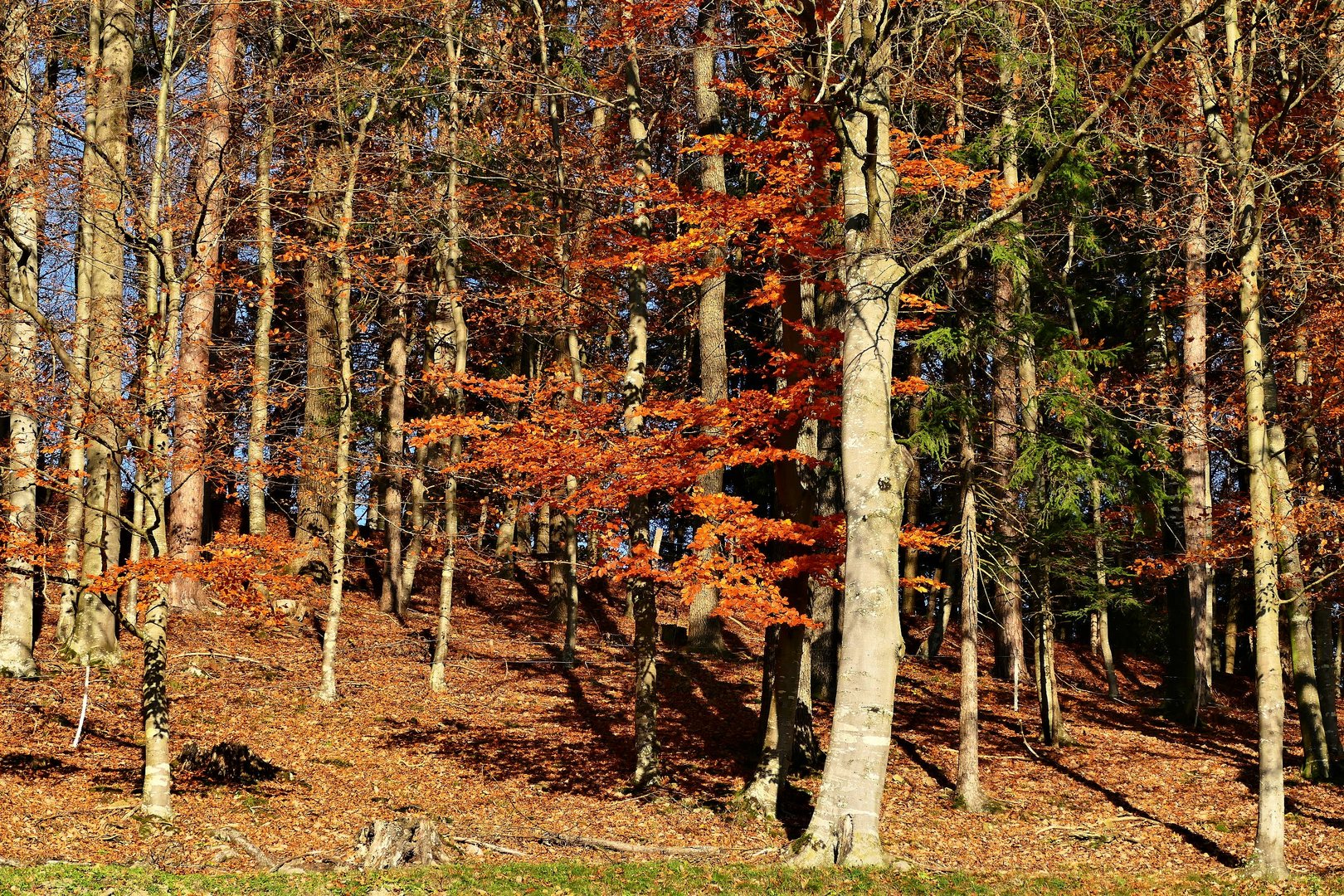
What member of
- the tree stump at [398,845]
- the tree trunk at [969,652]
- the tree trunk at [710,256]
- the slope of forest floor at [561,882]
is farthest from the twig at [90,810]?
the tree trunk at [969,652]

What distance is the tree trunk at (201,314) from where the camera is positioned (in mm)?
13031

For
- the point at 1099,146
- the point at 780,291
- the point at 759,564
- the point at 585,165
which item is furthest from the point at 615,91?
the point at 759,564

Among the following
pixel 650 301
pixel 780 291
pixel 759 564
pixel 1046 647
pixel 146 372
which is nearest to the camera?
pixel 146 372

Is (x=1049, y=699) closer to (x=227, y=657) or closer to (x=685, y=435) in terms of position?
(x=685, y=435)

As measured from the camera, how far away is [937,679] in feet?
77.6

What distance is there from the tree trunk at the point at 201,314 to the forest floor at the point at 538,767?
191 centimetres

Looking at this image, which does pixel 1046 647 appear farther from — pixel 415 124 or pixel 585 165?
pixel 415 124

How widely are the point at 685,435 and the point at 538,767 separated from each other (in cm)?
562

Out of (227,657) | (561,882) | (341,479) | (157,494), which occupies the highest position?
(341,479)

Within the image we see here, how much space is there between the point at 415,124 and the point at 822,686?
14.8m

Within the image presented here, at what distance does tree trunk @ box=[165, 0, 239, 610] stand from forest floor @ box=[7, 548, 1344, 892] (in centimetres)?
191

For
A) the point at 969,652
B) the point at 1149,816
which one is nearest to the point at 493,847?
the point at 969,652

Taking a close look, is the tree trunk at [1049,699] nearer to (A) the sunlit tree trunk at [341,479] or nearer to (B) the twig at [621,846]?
(B) the twig at [621,846]

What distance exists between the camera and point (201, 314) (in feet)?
67.2
